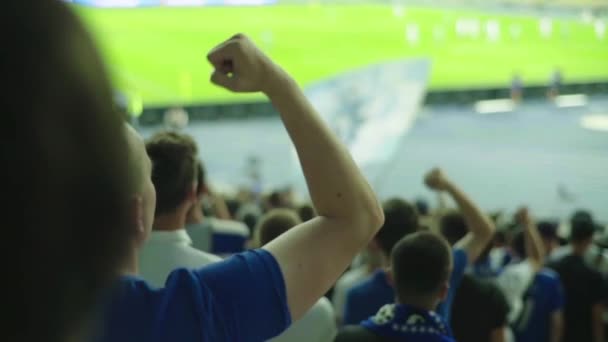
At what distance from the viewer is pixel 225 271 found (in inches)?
47.4

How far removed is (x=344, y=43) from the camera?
26797 mm

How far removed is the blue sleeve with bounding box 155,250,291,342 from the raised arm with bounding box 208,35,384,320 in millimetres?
40

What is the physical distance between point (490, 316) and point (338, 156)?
2.90 meters

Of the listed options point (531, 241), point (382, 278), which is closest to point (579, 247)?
point (531, 241)

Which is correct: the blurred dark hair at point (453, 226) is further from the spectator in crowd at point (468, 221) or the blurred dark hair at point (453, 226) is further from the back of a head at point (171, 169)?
the back of a head at point (171, 169)

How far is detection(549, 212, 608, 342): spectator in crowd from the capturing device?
5.87 m

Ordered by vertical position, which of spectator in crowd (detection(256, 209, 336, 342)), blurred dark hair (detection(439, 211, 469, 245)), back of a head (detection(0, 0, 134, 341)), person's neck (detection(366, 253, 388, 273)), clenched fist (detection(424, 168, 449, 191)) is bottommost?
blurred dark hair (detection(439, 211, 469, 245))

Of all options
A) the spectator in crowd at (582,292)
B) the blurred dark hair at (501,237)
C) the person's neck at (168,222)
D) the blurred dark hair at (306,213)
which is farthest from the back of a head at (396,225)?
the blurred dark hair at (501,237)

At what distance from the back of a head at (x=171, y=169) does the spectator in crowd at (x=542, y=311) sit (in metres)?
3.29

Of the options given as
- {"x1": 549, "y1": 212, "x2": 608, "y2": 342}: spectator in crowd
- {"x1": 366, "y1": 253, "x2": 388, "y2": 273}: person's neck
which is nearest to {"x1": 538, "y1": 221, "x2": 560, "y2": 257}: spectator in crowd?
{"x1": 549, "y1": 212, "x2": 608, "y2": 342}: spectator in crowd

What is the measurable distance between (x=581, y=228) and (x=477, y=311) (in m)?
1.93

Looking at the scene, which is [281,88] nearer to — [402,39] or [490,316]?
[490,316]

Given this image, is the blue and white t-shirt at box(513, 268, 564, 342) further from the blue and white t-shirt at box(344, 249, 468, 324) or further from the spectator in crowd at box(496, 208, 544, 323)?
the blue and white t-shirt at box(344, 249, 468, 324)

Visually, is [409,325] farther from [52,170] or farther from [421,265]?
[52,170]
